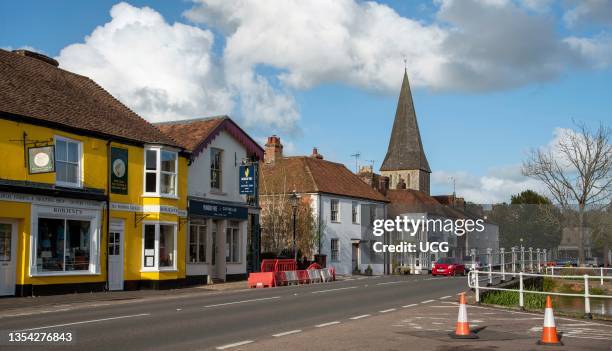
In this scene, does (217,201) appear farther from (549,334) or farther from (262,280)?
(549,334)

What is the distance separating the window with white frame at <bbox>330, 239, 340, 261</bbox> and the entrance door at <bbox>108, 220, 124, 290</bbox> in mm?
23412

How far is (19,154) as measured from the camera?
23250 millimetres

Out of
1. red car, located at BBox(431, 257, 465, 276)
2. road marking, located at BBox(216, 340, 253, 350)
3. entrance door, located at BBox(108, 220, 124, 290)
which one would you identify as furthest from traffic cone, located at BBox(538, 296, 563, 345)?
red car, located at BBox(431, 257, 465, 276)

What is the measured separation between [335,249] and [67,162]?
27107mm

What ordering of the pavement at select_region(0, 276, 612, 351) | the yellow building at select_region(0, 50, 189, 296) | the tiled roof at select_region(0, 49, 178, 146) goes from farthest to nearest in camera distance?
1. the tiled roof at select_region(0, 49, 178, 146)
2. the yellow building at select_region(0, 50, 189, 296)
3. the pavement at select_region(0, 276, 612, 351)

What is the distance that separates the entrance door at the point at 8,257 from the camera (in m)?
22.9

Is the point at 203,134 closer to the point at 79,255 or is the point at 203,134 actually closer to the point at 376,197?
the point at 79,255

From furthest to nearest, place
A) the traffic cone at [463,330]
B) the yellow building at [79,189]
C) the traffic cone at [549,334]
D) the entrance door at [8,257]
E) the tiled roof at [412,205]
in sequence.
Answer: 1. the tiled roof at [412,205]
2. the yellow building at [79,189]
3. the entrance door at [8,257]
4. the traffic cone at [463,330]
5. the traffic cone at [549,334]

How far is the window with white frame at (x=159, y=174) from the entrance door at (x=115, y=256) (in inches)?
84.9

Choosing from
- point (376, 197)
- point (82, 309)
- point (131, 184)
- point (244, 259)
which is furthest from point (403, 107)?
point (82, 309)

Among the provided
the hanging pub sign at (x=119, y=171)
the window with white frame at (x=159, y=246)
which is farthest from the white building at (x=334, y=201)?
the hanging pub sign at (x=119, y=171)

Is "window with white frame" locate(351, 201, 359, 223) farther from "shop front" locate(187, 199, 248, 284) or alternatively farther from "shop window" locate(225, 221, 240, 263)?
"shop window" locate(225, 221, 240, 263)

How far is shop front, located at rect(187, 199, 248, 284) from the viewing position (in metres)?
31.9

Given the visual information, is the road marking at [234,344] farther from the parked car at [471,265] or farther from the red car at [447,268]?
the red car at [447,268]
